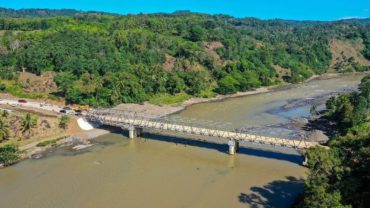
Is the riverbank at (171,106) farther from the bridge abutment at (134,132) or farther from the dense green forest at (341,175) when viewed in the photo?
the dense green forest at (341,175)

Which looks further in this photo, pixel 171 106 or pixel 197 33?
pixel 197 33

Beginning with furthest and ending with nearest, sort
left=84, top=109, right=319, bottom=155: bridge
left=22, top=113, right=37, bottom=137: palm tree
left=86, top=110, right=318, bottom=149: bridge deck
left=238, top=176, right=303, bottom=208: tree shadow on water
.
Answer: left=22, top=113, right=37, bottom=137: palm tree → left=84, top=109, right=319, bottom=155: bridge → left=86, top=110, right=318, bottom=149: bridge deck → left=238, top=176, right=303, bottom=208: tree shadow on water

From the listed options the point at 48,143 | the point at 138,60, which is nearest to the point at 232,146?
the point at 48,143

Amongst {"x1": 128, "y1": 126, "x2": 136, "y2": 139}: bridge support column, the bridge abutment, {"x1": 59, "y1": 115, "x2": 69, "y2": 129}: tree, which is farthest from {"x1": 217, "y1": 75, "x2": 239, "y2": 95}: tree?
{"x1": 59, "y1": 115, "x2": 69, "y2": 129}: tree

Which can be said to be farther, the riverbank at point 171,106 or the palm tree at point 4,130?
the riverbank at point 171,106

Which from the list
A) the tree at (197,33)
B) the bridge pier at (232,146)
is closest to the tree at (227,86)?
the tree at (197,33)

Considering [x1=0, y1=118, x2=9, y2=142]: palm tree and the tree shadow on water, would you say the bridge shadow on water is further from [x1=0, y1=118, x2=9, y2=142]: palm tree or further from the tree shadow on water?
[x1=0, y1=118, x2=9, y2=142]: palm tree

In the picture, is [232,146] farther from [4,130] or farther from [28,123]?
[4,130]
